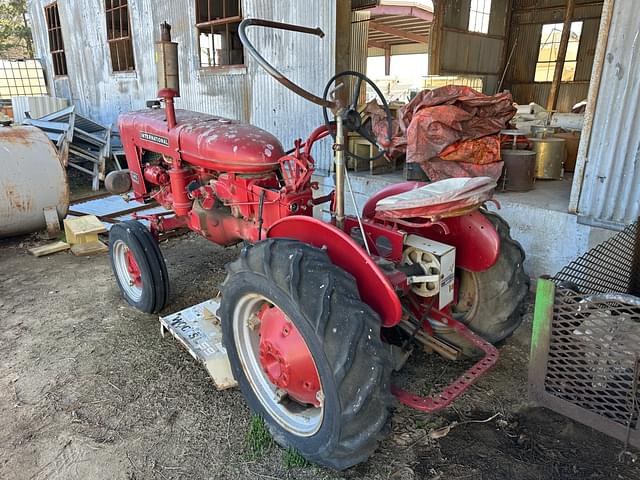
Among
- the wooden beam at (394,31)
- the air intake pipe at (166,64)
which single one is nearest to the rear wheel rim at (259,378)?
the air intake pipe at (166,64)

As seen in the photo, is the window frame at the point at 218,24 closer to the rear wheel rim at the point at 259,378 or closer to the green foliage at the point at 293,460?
the rear wheel rim at the point at 259,378

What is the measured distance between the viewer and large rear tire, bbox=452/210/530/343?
7.13 feet

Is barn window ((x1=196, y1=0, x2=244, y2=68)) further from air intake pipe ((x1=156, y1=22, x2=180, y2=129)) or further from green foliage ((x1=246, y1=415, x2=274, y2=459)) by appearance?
green foliage ((x1=246, y1=415, x2=274, y2=459))

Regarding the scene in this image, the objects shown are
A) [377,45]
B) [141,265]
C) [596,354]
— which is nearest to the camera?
[596,354]

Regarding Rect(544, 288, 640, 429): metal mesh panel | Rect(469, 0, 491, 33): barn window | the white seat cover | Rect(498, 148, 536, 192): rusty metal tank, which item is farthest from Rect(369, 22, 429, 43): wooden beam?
Rect(544, 288, 640, 429): metal mesh panel

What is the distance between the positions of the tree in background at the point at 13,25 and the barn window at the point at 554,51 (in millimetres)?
17213

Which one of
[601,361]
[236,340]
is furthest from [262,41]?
[601,361]

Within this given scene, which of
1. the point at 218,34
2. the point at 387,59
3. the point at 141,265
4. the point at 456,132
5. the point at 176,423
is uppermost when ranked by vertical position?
the point at 387,59

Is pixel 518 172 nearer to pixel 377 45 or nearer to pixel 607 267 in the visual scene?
pixel 607 267

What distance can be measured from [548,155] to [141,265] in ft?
12.2

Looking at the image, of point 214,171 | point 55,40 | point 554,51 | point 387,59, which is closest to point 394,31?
point 554,51

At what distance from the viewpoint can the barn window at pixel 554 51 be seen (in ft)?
37.1

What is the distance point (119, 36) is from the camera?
8.70m

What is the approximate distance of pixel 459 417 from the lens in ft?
7.13
